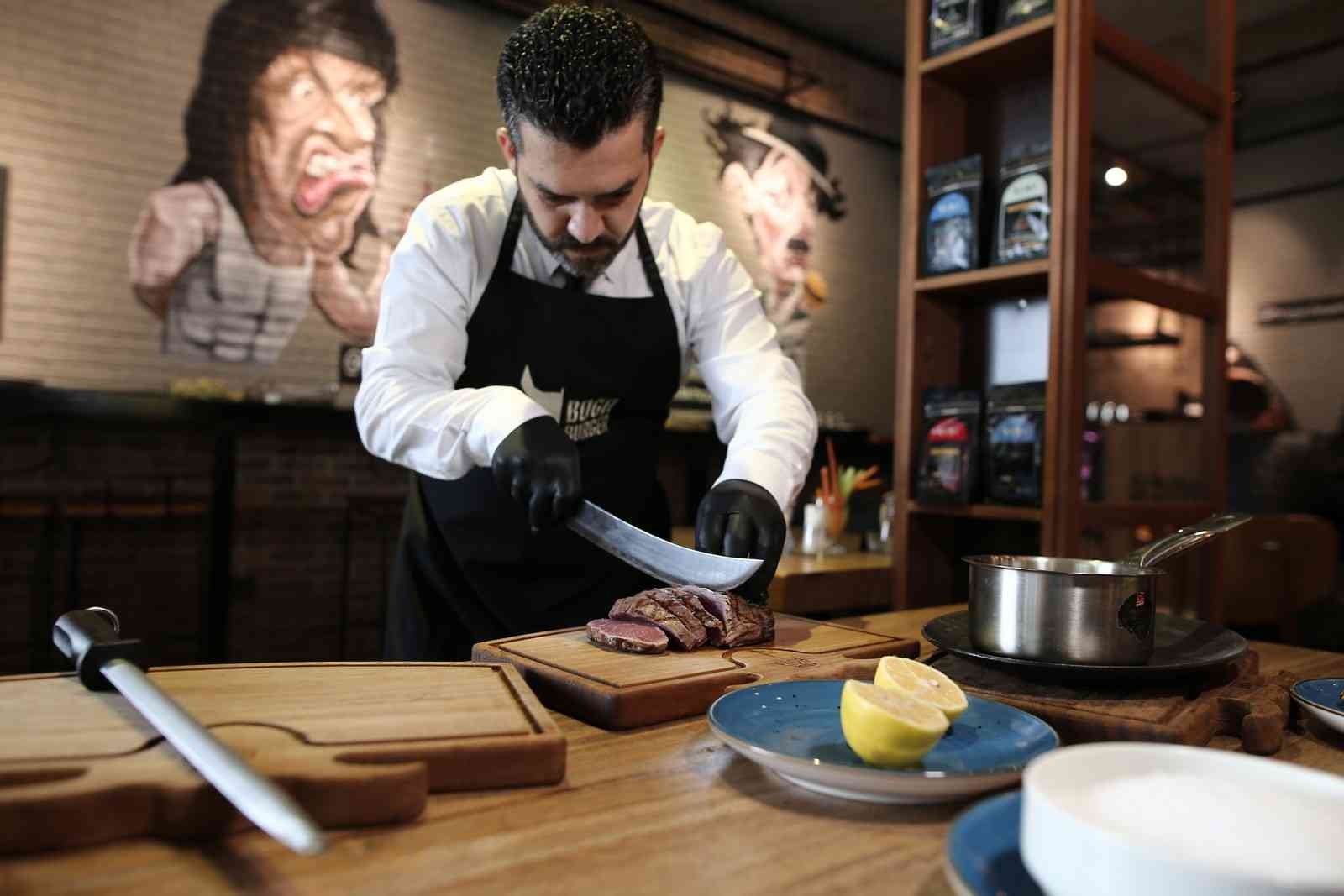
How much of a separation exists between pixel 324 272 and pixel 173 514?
1.54m

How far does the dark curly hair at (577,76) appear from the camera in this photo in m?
1.44

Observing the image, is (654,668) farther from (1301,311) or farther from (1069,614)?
(1301,311)

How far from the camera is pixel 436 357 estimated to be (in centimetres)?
166

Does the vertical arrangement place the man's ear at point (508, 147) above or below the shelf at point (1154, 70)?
below

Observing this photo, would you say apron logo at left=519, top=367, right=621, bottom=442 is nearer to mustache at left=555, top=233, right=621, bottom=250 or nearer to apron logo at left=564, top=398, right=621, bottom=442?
apron logo at left=564, top=398, right=621, bottom=442

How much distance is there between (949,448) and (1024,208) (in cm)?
66

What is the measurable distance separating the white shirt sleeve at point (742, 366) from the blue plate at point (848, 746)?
78 centimetres

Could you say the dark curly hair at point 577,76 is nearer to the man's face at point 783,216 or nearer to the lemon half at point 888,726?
the lemon half at point 888,726

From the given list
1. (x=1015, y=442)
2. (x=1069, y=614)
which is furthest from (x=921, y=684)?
(x=1015, y=442)

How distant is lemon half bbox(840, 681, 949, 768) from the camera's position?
0.69 metres

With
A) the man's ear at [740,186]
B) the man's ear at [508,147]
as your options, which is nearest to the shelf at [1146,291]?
the man's ear at [508,147]

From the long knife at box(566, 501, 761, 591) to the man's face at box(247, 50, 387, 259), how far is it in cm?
432

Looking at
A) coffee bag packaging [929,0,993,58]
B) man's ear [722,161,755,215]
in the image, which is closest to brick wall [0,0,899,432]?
man's ear [722,161,755,215]

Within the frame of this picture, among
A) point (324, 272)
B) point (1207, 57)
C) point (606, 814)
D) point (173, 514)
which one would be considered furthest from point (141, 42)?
point (606, 814)
